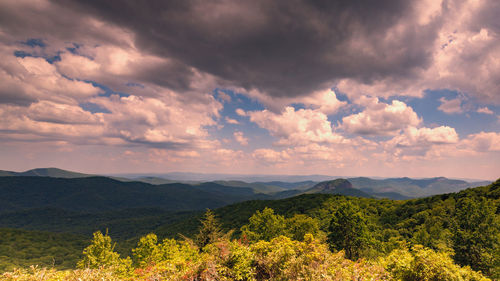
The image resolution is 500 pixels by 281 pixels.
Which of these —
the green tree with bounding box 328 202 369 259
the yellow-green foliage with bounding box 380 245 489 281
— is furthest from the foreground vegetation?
the green tree with bounding box 328 202 369 259

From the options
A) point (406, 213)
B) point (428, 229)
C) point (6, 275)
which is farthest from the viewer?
point (406, 213)

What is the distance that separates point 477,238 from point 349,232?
20791 millimetres

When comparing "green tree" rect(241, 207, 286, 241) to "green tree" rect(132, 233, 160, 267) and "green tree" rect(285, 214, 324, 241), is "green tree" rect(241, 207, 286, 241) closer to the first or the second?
"green tree" rect(285, 214, 324, 241)

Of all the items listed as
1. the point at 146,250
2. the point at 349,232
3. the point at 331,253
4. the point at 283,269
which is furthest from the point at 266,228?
the point at 283,269

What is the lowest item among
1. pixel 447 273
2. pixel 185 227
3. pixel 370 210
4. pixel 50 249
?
pixel 50 249

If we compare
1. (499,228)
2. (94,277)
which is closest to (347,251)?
(499,228)

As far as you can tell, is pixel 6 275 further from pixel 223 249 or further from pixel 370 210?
pixel 370 210

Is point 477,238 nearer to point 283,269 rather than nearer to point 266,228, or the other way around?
point 266,228

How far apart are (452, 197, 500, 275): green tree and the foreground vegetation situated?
5.1 inches

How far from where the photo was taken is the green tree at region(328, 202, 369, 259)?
43.5m

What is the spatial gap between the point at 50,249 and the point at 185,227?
10899cm

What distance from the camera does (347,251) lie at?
44.7 m

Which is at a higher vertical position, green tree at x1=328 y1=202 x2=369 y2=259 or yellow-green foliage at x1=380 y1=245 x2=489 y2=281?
yellow-green foliage at x1=380 y1=245 x2=489 y2=281

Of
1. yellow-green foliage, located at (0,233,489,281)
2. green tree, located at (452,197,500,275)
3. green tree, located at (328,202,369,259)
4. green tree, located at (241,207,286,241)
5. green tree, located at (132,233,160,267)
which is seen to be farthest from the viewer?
green tree, located at (241,207,286,241)
